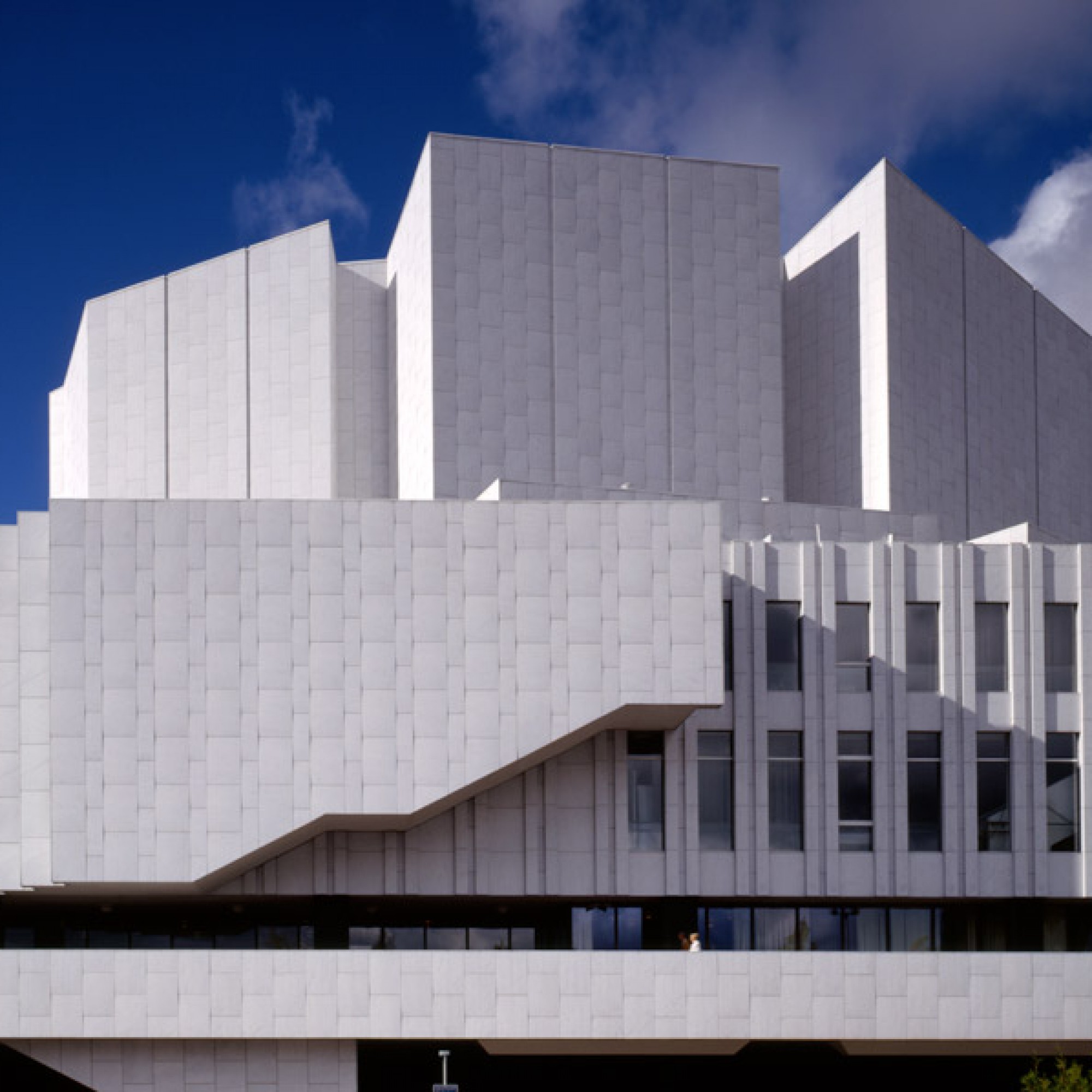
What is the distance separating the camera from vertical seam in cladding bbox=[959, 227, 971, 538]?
1853 inches

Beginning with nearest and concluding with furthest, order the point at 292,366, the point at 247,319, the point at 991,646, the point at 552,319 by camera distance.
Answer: the point at 991,646, the point at 552,319, the point at 292,366, the point at 247,319

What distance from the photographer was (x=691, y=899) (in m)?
34.3

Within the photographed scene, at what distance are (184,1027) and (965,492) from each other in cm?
3072

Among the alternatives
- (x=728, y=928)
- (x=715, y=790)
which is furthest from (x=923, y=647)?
(x=728, y=928)

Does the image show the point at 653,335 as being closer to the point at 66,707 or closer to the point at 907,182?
the point at 907,182

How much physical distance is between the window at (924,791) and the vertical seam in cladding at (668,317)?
1217cm

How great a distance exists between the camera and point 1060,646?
3519 centimetres

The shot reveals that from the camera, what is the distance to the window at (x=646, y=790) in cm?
3350

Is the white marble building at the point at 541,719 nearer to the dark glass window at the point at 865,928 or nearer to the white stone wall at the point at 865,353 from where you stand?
the dark glass window at the point at 865,928

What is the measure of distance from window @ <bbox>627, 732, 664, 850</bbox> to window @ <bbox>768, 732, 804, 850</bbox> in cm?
282

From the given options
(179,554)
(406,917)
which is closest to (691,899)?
(406,917)

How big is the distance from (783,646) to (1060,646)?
7271 mm

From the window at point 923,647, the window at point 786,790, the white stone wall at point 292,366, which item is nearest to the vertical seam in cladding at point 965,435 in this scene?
the window at point 923,647

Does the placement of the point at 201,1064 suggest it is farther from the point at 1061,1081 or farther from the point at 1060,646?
the point at 1060,646
